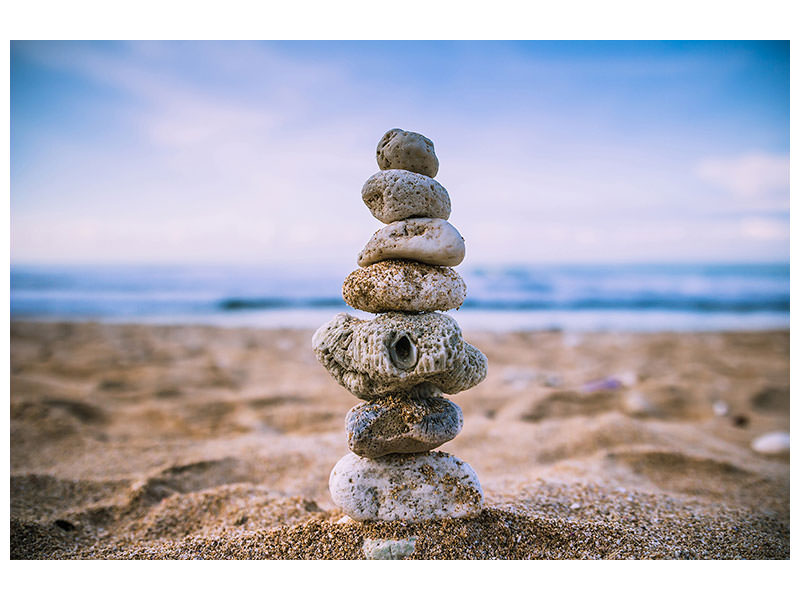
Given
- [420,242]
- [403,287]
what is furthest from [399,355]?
[420,242]

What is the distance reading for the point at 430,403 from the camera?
2975 mm

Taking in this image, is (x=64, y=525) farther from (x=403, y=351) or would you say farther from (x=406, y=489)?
(x=403, y=351)

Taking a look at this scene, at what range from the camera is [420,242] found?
2.76 metres

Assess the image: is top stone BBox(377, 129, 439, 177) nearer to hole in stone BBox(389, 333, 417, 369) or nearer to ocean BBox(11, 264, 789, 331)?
hole in stone BBox(389, 333, 417, 369)

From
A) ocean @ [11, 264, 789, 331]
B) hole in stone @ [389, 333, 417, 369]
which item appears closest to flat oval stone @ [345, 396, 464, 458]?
hole in stone @ [389, 333, 417, 369]

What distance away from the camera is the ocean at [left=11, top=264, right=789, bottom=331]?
46.6ft

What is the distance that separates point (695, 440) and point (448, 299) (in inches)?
155

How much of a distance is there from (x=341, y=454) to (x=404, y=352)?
2441mm

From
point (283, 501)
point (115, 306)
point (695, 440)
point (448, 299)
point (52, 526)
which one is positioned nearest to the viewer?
point (448, 299)

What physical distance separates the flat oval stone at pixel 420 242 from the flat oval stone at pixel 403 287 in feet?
0.19

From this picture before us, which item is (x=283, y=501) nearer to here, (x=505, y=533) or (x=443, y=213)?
(x=505, y=533)

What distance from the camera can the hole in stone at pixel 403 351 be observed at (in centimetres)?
271


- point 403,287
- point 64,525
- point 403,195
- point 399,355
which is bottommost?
point 64,525
